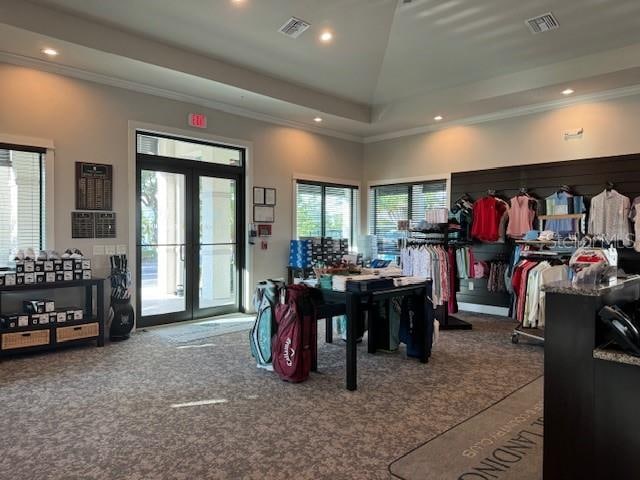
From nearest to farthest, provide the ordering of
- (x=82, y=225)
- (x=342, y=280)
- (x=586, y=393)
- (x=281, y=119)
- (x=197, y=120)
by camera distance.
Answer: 1. (x=586, y=393)
2. (x=342, y=280)
3. (x=82, y=225)
4. (x=197, y=120)
5. (x=281, y=119)

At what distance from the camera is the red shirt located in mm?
6707

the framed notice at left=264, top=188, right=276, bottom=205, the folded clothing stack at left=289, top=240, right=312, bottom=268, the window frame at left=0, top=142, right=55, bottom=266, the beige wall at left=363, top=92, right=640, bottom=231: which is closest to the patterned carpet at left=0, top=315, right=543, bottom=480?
the window frame at left=0, top=142, right=55, bottom=266

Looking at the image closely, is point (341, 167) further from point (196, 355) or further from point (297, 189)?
point (196, 355)

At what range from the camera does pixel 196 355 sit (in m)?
4.66

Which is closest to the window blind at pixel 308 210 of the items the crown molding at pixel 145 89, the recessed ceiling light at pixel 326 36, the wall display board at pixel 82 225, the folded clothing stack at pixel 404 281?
the crown molding at pixel 145 89

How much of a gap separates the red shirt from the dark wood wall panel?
0.22m

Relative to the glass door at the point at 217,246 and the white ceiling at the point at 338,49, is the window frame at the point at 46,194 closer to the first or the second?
the white ceiling at the point at 338,49

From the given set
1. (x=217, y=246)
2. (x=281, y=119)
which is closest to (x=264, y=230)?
(x=217, y=246)

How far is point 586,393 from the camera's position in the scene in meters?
1.96

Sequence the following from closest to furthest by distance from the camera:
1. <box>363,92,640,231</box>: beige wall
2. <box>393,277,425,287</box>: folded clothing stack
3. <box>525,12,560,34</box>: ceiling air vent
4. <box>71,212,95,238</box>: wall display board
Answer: <box>393,277,425,287</box>: folded clothing stack < <box>525,12,560,34</box>: ceiling air vent < <box>71,212,95,238</box>: wall display board < <box>363,92,640,231</box>: beige wall

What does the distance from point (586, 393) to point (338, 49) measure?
15.5 feet

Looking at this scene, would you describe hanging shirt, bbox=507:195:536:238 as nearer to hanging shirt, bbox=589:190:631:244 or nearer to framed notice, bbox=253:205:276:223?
hanging shirt, bbox=589:190:631:244

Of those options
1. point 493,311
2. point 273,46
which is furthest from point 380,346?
point 273,46

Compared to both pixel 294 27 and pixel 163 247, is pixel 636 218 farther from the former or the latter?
pixel 163 247
